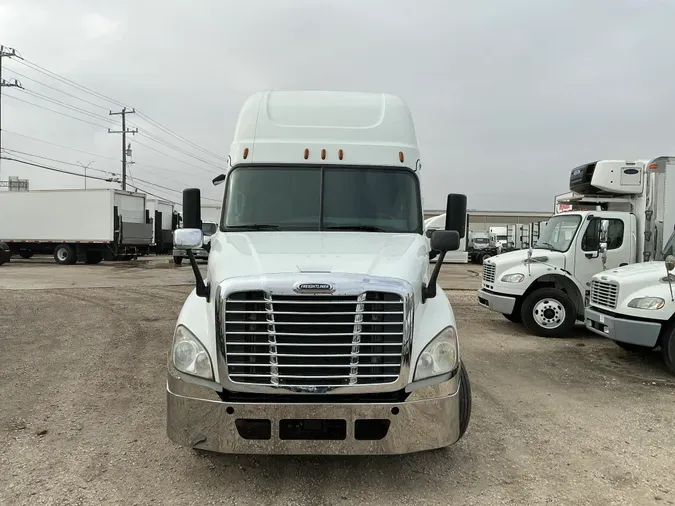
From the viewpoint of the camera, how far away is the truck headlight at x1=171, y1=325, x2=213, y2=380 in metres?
3.40

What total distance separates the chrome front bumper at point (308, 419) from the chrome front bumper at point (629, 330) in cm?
433

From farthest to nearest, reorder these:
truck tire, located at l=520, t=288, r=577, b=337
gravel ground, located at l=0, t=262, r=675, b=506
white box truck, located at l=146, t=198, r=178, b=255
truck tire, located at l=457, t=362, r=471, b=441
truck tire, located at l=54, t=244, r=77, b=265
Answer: white box truck, located at l=146, t=198, r=178, b=255 < truck tire, located at l=54, t=244, r=77, b=265 < truck tire, located at l=520, t=288, r=577, b=337 < truck tire, located at l=457, t=362, r=471, b=441 < gravel ground, located at l=0, t=262, r=675, b=506

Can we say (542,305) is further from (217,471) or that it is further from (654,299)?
(217,471)

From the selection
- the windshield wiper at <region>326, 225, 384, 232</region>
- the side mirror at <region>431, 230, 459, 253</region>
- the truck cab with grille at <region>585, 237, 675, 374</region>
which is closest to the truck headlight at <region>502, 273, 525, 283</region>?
the truck cab with grille at <region>585, 237, 675, 374</region>

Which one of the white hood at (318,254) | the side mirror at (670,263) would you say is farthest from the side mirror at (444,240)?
the side mirror at (670,263)

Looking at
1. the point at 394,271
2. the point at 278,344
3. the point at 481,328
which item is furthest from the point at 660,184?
the point at 278,344

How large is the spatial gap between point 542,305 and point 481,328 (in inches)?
48.7

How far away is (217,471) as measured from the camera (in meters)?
3.78

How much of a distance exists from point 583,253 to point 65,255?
25322 millimetres

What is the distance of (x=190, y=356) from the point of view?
345cm

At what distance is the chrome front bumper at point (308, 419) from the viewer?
324cm

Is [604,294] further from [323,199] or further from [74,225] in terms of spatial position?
[74,225]

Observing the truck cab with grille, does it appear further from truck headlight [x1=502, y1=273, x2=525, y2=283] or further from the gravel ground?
truck headlight [x1=502, y1=273, x2=525, y2=283]

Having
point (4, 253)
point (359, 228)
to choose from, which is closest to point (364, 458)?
point (359, 228)
